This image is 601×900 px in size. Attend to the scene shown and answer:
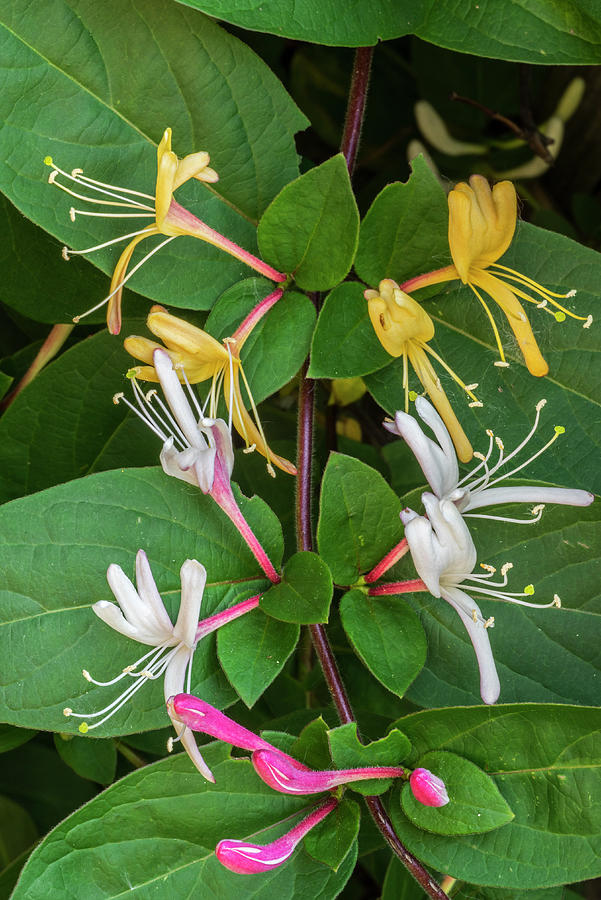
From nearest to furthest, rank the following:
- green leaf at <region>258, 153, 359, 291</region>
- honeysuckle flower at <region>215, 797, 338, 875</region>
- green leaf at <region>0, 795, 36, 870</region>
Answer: honeysuckle flower at <region>215, 797, 338, 875</region>
green leaf at <region>258, 153, 359, 291</region>
green leaf at <region>0, 795, 36, 870</region>

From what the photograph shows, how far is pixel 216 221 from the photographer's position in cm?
78

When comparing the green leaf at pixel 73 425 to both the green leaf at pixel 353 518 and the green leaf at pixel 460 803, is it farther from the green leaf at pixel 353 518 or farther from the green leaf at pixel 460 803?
the green leaf at pixel 460 803

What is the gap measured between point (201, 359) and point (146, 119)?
0.66ft

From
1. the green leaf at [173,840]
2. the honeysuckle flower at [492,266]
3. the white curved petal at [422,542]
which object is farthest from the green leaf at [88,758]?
the honeysuckle flower at [492,266]

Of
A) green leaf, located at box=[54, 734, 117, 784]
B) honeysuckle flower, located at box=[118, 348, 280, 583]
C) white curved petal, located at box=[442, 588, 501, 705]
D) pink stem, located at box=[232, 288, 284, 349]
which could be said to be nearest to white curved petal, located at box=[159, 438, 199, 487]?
honeysuckle flower, located at box=[118, 348, 280, 583]

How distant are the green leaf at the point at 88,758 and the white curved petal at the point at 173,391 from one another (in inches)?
13.9

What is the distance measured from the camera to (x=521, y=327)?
728 mm

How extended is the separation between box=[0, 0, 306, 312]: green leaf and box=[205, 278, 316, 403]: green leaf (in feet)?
0.09

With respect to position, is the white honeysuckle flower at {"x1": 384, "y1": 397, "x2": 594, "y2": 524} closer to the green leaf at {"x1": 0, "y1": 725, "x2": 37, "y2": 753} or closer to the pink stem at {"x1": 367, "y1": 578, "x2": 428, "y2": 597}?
the pink stem at {"x1": 367, "y1": 578, "x2": 428, "y2": 597}

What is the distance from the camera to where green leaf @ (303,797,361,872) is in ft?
2.30

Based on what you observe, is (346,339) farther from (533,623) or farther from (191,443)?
(533,623)

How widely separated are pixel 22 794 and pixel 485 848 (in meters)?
0.60

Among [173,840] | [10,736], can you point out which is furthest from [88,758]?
[173,840]

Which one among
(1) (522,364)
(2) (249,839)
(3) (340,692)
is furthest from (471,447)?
(2) (249,839)
